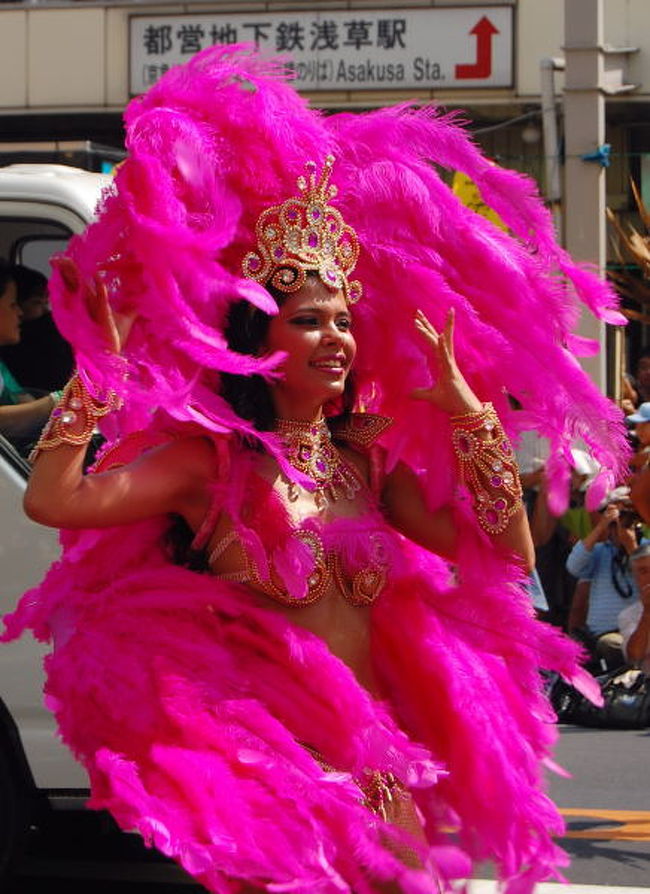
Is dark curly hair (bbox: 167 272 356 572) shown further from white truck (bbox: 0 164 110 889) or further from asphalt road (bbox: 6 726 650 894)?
asphalt road (bbox: 6 726 650 894)

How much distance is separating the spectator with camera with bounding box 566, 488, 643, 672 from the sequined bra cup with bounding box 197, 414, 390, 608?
615 centimetres

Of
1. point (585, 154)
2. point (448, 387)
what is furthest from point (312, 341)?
point (585, 154)

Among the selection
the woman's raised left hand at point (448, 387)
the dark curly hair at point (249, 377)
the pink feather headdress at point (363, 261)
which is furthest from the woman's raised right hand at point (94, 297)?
the woman's raised left hand at point (448, 387)

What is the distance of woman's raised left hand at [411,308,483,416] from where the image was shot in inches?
137

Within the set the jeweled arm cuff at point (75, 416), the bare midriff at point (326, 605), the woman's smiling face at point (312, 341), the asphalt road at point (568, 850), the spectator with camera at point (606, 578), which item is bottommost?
the asphalt road at point (568, 850)

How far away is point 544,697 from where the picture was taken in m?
3.78

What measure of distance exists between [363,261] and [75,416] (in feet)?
2.56

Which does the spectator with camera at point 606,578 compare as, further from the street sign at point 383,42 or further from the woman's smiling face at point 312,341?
the street sign at point 383,42

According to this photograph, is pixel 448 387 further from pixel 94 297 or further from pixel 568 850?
pixel 568 850

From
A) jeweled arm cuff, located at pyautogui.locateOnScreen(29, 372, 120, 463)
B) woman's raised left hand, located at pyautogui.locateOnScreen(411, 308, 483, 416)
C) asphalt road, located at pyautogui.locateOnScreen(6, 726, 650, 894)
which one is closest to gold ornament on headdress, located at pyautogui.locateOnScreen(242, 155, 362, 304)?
woman's raised left hand, located at pyautogui.locateOnScreen(411, 308, 483, 416)

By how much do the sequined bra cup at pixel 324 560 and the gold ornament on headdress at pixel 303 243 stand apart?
1.13 ft

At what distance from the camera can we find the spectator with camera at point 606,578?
377 inches

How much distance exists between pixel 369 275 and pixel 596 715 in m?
5.69

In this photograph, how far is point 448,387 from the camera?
11.5 ft
